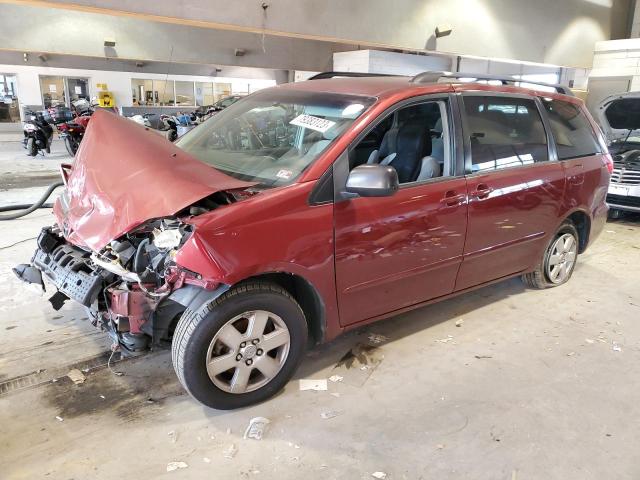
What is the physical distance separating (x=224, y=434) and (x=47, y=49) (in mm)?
12320

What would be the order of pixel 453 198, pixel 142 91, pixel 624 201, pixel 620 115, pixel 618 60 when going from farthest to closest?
pixel 142 91 < pixel 618 60 < pixel 620 115 < pixel 624 201 < pixel 453 198

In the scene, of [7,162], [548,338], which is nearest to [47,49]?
[7,162]

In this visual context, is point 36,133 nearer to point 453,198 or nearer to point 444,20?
point 444,20

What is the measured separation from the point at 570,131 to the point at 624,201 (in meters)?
3.15

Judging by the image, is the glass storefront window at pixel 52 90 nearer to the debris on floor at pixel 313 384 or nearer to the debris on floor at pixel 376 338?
the debris on floor at pixel 376 338

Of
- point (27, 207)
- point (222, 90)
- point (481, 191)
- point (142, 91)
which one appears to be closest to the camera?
point (481, 191)

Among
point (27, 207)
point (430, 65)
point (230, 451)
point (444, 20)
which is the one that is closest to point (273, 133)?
point (230, 451)

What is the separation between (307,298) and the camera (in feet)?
8.45

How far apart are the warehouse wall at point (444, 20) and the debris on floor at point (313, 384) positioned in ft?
17.9

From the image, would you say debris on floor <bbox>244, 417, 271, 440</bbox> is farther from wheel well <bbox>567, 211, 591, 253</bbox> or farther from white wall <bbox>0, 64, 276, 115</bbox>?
white wall <bbox>0, 64, 276, 115</bbox>

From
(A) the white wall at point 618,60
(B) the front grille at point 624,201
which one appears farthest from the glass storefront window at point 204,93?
(B) the front grille at point 624,201

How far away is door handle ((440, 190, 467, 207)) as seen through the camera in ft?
9.44

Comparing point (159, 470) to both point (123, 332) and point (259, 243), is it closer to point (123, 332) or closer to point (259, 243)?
point (123, 332)

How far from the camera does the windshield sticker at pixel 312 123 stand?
2.66m
